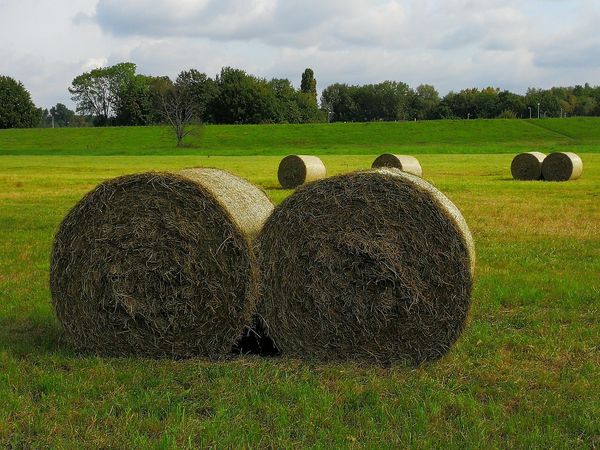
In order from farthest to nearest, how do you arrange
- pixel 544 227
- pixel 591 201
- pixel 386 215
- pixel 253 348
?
pixel 591 201 → pixel 544 227 → pixel 253 348 → pixel 386 215

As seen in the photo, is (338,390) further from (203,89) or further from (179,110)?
(203,89)

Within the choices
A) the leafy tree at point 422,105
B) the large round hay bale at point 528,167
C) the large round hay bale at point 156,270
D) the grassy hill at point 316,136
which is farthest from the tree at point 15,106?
the large round hay bale at point 156,270

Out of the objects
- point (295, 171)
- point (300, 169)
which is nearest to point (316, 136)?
point (295, 171)

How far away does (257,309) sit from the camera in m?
6.91

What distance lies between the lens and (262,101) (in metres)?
113

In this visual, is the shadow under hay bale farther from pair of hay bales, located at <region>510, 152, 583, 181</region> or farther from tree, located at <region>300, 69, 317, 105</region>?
tree, located at <region>300, 69, 317, 105</region>

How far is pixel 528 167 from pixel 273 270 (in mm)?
23460

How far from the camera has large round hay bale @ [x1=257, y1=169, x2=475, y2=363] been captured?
21.6 ft

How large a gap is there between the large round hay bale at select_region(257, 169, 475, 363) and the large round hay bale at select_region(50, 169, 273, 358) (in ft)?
1.12

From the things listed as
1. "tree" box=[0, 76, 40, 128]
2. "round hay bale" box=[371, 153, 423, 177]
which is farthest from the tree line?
"round hay bale" box=[371, 153, 423, 177]

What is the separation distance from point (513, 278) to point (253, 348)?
13.9 ft

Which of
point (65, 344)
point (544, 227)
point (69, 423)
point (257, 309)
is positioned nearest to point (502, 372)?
point (257, 309)

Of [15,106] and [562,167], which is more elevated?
[15,106]

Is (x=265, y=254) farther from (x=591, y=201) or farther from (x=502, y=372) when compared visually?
(x=591, y=201)
